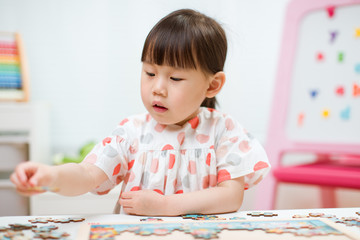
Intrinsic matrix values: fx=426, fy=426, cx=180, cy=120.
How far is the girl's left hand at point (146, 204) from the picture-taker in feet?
2.68

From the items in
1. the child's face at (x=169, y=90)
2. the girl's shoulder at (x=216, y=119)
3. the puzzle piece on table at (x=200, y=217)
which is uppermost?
the child's face at (x=169, y=90)

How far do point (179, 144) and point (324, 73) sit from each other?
4.17 ft

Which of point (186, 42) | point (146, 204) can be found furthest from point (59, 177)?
point (186, 42)

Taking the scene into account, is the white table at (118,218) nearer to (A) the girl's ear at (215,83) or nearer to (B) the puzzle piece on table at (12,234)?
(B) the puzzle piece on table at (12,234)

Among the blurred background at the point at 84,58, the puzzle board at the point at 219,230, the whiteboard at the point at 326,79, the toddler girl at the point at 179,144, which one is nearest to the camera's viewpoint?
the puzzle board at the point at 219,230

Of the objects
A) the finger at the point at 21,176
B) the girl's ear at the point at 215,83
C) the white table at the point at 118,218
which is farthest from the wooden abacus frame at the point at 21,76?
the finger at the point at 21,176

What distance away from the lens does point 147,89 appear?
0.91 metres

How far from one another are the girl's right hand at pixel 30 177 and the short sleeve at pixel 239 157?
425 mm

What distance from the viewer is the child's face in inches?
35.6

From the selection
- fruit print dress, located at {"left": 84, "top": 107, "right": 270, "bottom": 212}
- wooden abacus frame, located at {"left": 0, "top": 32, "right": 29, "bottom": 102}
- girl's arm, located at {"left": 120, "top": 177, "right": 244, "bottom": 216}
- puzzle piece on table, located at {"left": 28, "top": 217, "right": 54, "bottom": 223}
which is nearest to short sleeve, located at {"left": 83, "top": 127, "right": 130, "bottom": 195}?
fruit print dress, located at {"left": 84, "top": 107, "right": 270, "bottom": 212}

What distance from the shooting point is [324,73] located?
6.70 feet

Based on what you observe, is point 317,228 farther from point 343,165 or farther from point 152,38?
point 343,165

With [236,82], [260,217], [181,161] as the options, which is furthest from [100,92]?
[260,217]

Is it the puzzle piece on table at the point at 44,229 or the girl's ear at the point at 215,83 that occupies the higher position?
the girl's ear at the point at 215,83
